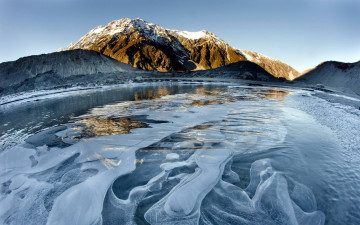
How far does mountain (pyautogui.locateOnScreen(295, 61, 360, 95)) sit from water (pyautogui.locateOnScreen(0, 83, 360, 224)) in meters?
19.0

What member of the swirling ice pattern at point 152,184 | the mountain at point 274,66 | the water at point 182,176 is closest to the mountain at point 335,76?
the water at point 182,176

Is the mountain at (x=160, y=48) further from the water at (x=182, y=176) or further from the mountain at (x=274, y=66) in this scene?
the water at (x=182, y=176)

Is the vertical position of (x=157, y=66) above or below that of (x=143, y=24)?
below

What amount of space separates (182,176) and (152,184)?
0.42m

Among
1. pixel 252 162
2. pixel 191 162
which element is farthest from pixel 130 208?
pixel 252 162

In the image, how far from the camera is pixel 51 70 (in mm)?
28969

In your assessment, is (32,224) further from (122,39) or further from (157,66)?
(122,39)

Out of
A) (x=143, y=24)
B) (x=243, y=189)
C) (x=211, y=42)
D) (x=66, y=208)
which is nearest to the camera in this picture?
(x=66, y=208)

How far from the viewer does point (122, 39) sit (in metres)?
141

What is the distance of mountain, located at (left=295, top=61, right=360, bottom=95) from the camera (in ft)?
58.1

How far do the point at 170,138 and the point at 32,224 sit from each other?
240cm

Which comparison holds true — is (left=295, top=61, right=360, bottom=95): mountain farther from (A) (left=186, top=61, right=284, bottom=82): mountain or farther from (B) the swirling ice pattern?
(B) the swirling ice pattern

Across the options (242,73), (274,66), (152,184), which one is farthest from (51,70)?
(274,66)

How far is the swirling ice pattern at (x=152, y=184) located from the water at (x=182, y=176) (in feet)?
0.04
